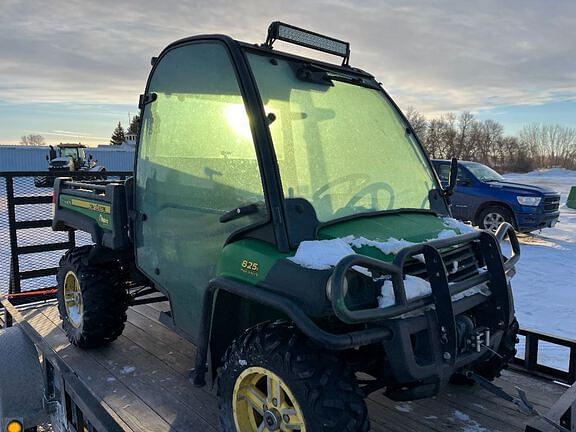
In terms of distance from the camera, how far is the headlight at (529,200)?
1057 centimetres

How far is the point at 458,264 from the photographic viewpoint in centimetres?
254

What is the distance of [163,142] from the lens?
10.6 feet

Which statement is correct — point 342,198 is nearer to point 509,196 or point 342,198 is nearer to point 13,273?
point 13,273

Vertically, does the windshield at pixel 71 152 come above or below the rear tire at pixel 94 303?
above

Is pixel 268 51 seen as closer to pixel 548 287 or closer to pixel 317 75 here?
pixel 317 75

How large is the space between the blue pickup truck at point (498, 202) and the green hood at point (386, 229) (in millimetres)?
8108

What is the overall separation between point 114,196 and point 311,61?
1748 millimetres

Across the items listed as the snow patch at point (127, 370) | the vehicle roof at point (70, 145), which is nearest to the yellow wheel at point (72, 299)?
the snow patch at point (127, 370)

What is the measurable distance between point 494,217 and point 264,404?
32.1ft

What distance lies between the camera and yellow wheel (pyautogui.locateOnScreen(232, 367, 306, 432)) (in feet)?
7.25

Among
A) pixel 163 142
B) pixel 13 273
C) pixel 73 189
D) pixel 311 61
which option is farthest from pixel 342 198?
pixel 13 273

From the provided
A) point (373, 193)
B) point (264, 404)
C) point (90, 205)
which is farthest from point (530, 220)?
point (264, 404)

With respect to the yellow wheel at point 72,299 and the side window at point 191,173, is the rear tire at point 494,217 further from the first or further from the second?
the side window at point 191,173

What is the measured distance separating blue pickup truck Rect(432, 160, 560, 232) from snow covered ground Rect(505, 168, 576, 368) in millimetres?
692
